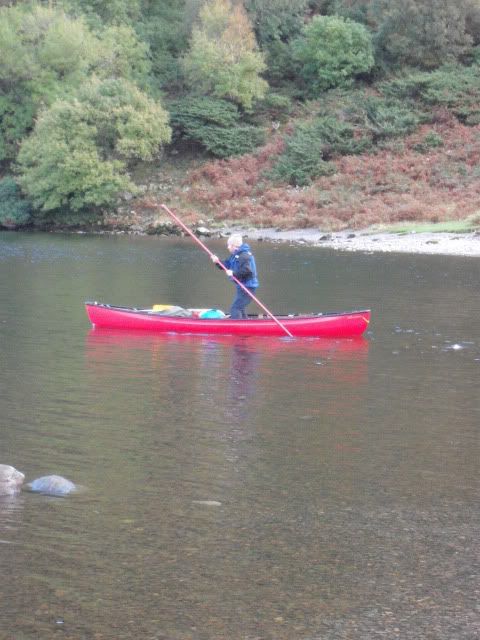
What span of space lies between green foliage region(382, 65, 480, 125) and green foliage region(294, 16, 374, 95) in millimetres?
3661

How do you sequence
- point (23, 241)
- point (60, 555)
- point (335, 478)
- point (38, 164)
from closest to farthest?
1. point (60, 555)
2. point (335, 478)
3. point (23, 241)
4. point (38, 164)

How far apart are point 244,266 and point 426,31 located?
52.9 meters

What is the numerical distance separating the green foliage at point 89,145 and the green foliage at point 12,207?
153 centimetres

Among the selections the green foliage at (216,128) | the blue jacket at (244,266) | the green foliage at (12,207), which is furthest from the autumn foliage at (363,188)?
the blue jacket at (244,266)

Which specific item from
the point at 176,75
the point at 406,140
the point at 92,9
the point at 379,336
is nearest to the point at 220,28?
the point at 176,75

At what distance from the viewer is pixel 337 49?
242ft

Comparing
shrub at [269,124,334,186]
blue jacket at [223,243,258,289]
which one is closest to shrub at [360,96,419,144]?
shrub at [269,124,334,186]

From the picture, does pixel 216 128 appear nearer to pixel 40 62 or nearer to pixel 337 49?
pixel 337 49

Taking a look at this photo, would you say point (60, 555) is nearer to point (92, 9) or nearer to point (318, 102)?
point (318, 102)

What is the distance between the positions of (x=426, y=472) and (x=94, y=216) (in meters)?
54.4

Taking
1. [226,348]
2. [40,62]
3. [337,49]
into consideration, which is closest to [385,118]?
[337,49]

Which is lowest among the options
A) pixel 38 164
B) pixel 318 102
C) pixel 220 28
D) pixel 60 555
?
pixel 60 555

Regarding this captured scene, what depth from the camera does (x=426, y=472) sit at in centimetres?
1226

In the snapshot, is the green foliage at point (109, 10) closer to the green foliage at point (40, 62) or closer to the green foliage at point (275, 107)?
the green foliage at point (40, 62)
